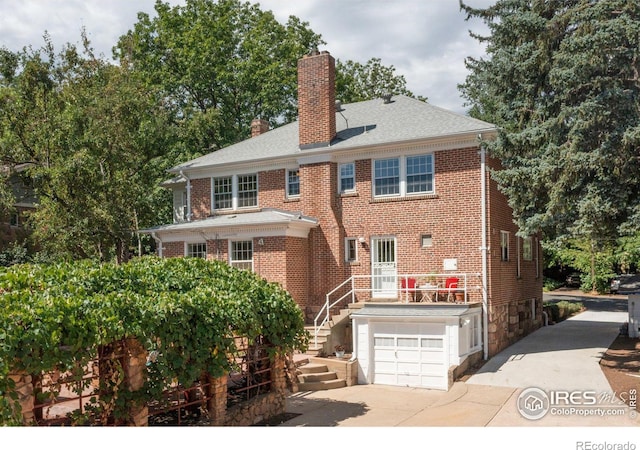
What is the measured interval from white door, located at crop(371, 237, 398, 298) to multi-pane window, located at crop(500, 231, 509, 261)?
327 cm

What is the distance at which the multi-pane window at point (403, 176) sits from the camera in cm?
1767

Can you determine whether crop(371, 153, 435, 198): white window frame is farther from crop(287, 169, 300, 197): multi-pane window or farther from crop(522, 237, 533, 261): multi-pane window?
crop(522, 237, 533, 261): multi-pane window

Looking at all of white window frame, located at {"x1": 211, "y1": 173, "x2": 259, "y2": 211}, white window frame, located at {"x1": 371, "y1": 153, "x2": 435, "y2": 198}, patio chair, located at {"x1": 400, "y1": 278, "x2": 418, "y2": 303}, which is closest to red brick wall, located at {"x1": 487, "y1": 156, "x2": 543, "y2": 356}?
white window frame, located at {"x1": 371, "y1": 153, "x2": 435, "y2": 198}

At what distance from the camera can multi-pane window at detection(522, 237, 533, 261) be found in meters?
20.6

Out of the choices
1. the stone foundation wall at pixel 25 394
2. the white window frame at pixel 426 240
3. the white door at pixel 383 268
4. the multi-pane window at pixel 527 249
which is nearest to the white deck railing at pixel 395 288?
the white door at pixel 383 268

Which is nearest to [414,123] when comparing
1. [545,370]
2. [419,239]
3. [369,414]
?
[419,239]

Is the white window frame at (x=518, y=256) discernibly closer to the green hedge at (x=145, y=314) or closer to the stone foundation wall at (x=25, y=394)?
the green hedge at (x=145, y=314)

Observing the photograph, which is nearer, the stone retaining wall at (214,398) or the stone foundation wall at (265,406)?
the stone retaining wall at (214,398)

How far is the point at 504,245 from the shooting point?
18.4 metres

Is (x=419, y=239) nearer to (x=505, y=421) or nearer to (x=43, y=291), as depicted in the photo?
(x=505, y=421)

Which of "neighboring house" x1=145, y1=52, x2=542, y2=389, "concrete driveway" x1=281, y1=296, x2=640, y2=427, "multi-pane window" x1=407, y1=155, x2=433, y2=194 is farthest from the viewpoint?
"multi-pane window" x1=407, y1=155, x2=433, y2=194

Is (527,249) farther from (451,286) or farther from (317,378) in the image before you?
(317,378)

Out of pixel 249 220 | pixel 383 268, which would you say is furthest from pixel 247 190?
pixel 383 268

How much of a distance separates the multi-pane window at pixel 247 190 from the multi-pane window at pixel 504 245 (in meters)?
8.28
